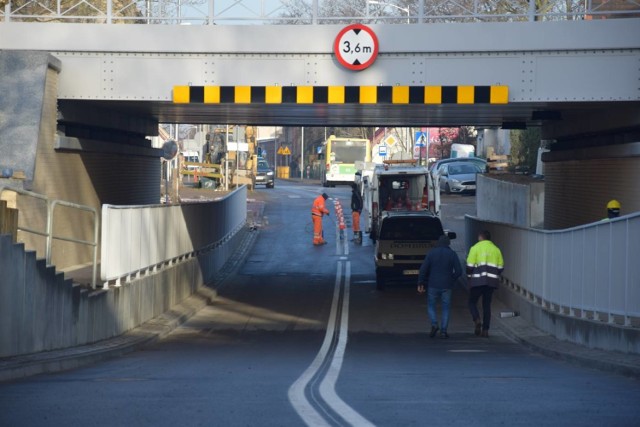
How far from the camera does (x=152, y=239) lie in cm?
2075

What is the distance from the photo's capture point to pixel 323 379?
12391 mm

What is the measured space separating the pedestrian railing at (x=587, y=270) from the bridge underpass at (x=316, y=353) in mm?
1167

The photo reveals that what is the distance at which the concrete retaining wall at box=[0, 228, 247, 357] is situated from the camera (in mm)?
13250

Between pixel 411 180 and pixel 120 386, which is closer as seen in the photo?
pixel 120 386

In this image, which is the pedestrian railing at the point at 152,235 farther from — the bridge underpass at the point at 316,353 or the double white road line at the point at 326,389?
the double white road line at the point at 326,389

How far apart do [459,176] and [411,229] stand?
2896 centimetres

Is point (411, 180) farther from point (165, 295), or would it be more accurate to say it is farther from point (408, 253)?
point (165, 295)

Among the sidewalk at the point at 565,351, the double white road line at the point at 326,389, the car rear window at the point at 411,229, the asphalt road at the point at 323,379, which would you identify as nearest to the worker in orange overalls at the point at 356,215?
the car rear window at the point at 411,229

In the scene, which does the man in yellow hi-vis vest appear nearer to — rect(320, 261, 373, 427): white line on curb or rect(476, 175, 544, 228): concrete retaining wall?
rect(320, 261, 373, 427): white line on curb

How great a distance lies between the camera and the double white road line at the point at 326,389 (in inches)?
350

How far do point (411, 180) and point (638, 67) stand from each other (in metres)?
18.2

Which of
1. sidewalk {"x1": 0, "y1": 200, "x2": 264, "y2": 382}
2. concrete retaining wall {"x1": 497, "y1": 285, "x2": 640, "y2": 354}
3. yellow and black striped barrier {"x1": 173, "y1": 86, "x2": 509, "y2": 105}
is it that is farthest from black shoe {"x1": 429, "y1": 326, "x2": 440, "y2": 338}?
sidewalk {"x1": 0, "y1": 200, "x2": 264, "y2": 382}

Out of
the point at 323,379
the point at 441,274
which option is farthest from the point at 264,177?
the point at 323,379

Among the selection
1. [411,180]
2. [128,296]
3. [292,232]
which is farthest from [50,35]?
[292,232]
